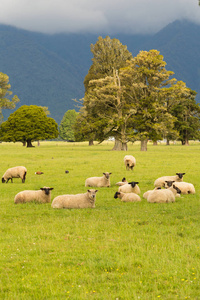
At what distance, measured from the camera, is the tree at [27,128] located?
300 ft

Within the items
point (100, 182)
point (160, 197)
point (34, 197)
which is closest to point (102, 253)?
point (160, 197)

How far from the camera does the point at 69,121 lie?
166375 mm

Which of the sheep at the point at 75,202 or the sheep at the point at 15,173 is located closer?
the sheep at the point at 75,202

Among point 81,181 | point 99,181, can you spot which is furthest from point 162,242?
point 81,181

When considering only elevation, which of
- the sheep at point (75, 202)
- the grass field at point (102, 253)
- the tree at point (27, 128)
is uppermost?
the tree at point (27, 128)

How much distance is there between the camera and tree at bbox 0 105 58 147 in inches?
3595

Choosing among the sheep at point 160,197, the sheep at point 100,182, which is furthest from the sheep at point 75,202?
the sheep at point 100,182

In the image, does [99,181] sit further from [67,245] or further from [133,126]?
[133,126]

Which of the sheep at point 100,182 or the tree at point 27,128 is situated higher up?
the tree at point 27,128

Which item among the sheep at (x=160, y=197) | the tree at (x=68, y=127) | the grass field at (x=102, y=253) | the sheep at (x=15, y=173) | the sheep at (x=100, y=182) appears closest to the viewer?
the grass field at (x=102, y=253)

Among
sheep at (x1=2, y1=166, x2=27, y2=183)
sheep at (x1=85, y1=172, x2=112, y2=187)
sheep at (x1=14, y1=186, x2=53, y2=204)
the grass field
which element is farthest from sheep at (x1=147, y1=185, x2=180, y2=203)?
sheep at (x1=2, y1=166, x2=27, y2=183)

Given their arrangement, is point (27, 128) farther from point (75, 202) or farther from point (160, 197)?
point (160, 197)

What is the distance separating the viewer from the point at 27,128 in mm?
92188

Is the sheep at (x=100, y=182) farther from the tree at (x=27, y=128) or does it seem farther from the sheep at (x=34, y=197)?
the tree at (x=27, y=128)
